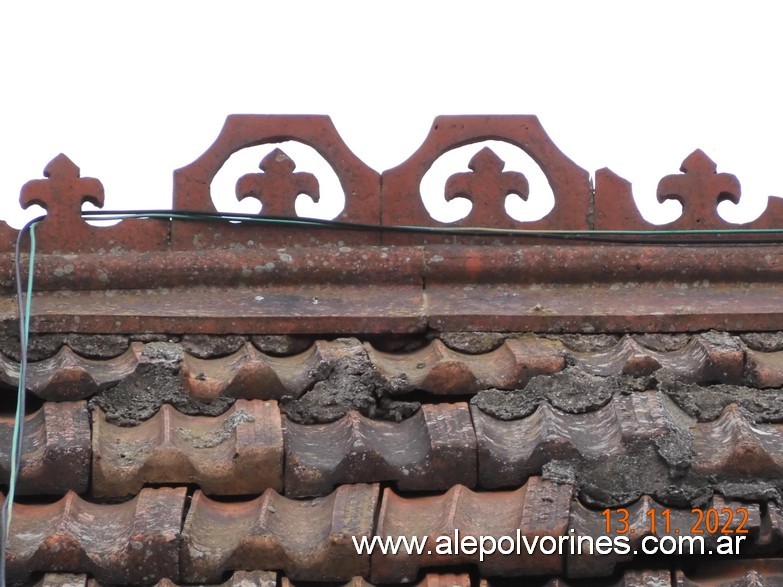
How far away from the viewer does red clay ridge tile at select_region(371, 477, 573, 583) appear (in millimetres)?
2307

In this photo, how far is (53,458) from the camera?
8.29ft

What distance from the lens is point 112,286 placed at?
3.11 m

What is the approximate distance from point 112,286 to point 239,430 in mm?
686

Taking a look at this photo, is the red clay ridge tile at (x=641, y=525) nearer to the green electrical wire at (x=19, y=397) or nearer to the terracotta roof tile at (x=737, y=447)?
the terracotta roof tile at (x=737, y=447)

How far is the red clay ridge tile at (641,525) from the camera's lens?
7.50ft

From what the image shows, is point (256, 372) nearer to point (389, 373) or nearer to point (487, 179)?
point (389, 373)

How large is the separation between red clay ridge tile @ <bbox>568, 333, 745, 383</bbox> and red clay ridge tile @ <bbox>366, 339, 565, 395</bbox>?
0.28 ft

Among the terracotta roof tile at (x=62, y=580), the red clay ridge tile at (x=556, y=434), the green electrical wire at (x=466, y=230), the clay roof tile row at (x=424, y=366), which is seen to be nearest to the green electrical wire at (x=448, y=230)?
the green electrical wire at (x=466, y=230)

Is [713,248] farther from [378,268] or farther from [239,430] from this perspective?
[239,430]

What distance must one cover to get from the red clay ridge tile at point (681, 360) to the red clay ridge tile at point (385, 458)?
40 cm

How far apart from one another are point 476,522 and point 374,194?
3.59 ft

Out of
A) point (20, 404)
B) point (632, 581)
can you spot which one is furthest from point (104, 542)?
point (632, 581)

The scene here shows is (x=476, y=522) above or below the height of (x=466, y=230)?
below

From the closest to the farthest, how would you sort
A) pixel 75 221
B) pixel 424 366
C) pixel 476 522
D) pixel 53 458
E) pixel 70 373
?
pixel 476 522 < pixel 53 458 < pixel 70 373 < pixel 424 366 < pixel 75 221
